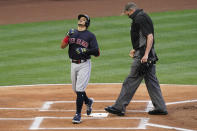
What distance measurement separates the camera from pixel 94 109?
9.96 m

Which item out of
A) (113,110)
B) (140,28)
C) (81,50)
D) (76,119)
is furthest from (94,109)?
(140,28)

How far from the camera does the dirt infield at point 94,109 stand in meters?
8.83

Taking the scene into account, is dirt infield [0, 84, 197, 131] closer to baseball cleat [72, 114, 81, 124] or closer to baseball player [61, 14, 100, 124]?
baseball cleat [72, 114, 81, 124]

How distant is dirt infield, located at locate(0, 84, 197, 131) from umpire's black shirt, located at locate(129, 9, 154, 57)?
1227 mm

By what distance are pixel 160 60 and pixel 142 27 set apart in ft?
17.7

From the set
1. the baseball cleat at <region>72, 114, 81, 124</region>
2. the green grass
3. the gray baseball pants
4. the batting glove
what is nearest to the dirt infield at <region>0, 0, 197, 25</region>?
the green grass

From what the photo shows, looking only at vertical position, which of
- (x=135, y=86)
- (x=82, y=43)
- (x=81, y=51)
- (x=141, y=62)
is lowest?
(x=135, y=86)

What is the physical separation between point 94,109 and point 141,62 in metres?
1.30

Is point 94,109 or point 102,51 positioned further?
point 102,51

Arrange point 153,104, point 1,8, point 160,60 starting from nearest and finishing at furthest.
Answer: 1. point 153,104
2. point 160,60
3. point 1,8

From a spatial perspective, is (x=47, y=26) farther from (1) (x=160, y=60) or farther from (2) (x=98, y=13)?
(1) (x=160, y=60)

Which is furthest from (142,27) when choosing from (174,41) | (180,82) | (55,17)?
(55,17)

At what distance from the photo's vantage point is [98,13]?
21859 millimetres

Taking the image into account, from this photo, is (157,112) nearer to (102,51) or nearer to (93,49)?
(93,49)
